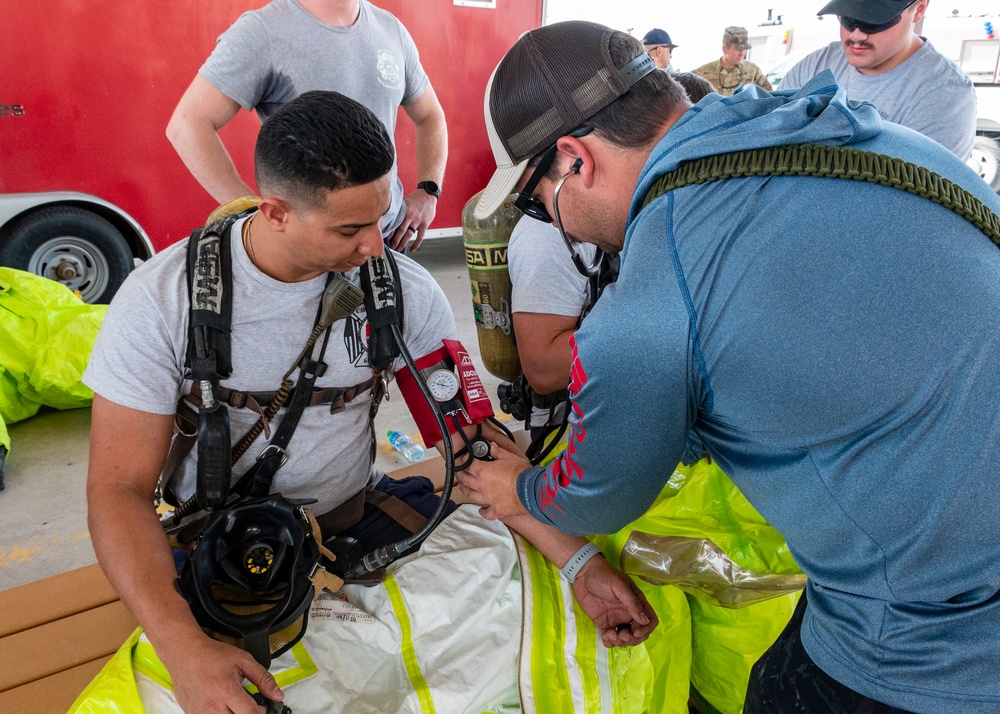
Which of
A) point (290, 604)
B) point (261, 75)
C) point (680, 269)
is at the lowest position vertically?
point (290, 604)

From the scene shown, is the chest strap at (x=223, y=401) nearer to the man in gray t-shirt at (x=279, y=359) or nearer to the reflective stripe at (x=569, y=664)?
the man in gray t-shirt at (x=279, y=359)

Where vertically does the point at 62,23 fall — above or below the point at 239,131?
above

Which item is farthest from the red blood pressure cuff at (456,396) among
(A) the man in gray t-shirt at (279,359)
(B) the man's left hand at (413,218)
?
(B) the man's left hand at (413,218)

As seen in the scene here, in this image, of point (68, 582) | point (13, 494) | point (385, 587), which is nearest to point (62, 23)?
point (13, 494)

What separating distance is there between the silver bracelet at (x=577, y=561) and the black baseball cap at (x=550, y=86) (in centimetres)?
82

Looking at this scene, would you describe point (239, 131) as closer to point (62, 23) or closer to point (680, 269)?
point (62, 23)

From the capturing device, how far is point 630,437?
94 centimetres

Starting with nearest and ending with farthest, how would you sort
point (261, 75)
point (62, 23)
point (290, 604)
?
point (290, 604) < point (261, 75) < point (62, 23)

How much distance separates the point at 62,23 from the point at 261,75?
2.99m

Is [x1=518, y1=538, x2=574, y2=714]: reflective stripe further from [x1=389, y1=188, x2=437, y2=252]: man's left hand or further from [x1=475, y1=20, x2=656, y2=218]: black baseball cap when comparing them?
[x1=389, y1=188, x2=437, y2=252]: man's left hand

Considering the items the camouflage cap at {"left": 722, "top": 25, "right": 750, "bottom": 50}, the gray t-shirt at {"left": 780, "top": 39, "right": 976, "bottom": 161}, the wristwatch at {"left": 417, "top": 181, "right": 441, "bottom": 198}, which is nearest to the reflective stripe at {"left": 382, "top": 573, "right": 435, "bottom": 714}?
the wristwatch at {"left": 417, "top": 181, "right": 441, "bottom": 198}

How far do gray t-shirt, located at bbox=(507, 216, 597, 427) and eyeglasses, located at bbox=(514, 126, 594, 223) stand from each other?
0.68m

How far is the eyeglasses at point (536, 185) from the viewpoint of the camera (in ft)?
3.74

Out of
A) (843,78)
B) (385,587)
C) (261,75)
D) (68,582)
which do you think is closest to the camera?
(385,587)
